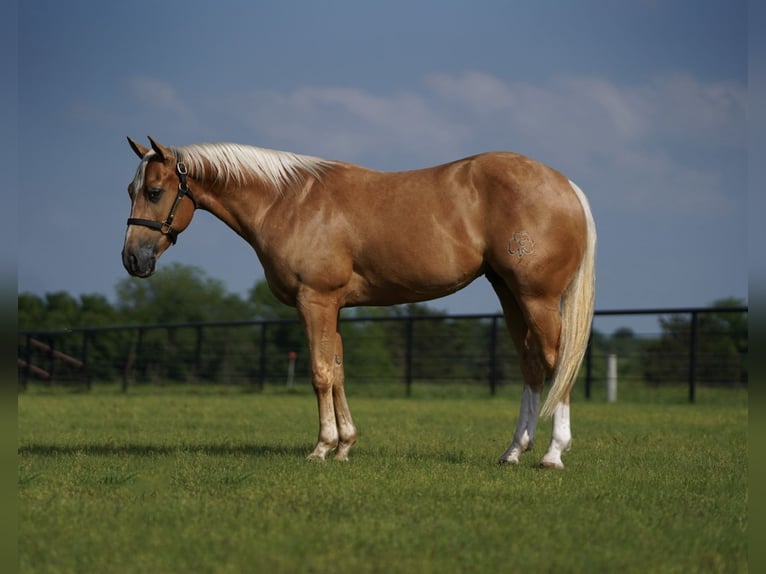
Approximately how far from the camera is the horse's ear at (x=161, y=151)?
580 centimetres


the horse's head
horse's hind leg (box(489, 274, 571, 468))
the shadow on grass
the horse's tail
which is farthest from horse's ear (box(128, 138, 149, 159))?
the horse's tail

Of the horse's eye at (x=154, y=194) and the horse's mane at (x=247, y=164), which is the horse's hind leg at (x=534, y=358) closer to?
the horse's mane at (x=247, y=164)

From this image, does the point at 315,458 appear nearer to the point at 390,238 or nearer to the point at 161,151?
the point at 390,238

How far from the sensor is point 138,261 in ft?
19.4

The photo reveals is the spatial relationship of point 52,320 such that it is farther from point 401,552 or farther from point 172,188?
point 401,552

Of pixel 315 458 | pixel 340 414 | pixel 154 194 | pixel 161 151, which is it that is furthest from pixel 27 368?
pixel 315 458

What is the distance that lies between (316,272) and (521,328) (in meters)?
1.45

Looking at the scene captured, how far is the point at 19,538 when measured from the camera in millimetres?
3268

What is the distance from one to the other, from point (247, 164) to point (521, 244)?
204 centimetres

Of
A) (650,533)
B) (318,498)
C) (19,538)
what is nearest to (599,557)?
(650,533)

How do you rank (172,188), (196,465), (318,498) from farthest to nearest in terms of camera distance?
(172,188), (196,465), (318,498)

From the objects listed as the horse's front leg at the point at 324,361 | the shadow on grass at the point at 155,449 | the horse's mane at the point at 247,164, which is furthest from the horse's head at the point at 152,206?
the shadow on grass at the point at 155,449

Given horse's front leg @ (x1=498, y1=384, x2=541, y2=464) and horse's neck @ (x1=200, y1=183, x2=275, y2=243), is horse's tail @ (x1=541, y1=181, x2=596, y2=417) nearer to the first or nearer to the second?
horse's front leg @ (x1=498, y1=384, x2=541, y2=464)

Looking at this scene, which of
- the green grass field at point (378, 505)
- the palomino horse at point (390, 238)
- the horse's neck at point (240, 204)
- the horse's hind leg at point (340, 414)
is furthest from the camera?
the horse's neck at point (240, 204)
